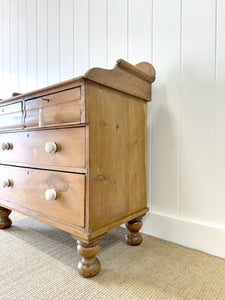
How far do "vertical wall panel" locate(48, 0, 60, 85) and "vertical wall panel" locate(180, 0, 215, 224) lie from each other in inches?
41.2

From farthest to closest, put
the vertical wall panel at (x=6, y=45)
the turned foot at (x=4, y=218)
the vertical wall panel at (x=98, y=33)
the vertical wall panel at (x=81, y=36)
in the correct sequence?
the vertical wall panel at (x=6, y=45) < the vertical wall panel at (x=81, y=36) < the vertical wall panel at (x=98, y=33) < the turned foot at (x=4, y=218)

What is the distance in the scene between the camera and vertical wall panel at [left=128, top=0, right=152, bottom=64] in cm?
114

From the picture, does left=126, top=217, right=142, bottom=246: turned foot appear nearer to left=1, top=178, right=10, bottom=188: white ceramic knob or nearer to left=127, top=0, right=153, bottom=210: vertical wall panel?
left=127, top=0, right=153, bottom=210: vertical wall panel

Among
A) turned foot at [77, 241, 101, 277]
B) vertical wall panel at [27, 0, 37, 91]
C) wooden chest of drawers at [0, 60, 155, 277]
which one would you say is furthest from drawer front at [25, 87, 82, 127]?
vertical wall panel at [27, 0, 37, 91]

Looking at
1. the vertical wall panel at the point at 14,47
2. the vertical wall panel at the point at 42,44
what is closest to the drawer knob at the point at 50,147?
the vertical wall panel at the point at 42,44

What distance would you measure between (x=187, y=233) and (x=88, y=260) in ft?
1.73

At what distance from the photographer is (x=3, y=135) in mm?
1117

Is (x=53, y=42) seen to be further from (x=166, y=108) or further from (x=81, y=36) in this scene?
(x=166, y=108)

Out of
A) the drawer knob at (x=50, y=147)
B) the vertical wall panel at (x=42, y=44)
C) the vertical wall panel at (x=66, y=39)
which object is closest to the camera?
the drawer knob at (x=50, y=147)

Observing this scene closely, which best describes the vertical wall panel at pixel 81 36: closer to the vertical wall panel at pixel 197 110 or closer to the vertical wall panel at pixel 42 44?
the vertical wall panel at pixel 42 44

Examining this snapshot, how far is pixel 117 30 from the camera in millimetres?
1277

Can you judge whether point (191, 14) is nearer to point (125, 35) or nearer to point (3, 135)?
point (125, 35)

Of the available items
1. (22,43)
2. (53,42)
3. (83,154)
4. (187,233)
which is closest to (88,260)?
(83,154)

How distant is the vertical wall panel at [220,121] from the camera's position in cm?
92
